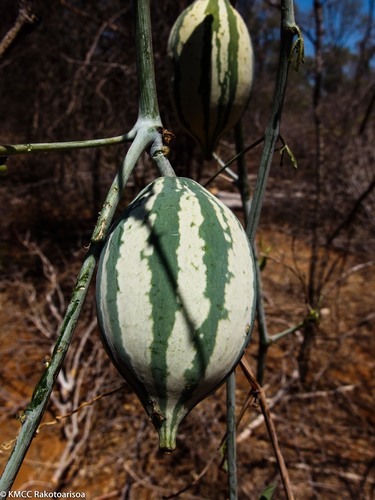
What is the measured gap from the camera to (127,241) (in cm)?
37

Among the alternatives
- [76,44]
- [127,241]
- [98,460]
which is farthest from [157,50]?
[127,241]

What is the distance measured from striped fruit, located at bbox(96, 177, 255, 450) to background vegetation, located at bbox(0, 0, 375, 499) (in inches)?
7.8

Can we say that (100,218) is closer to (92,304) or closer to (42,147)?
(42,147)

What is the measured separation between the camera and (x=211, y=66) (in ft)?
1.93

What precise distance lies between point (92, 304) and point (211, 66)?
2.06 metres

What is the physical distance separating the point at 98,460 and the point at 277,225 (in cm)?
293

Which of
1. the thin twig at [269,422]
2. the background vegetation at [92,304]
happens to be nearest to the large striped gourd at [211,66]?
the background vegetation at [92,304]

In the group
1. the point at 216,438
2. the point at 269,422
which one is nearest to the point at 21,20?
the point at 269,422

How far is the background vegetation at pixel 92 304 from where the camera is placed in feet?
5.98

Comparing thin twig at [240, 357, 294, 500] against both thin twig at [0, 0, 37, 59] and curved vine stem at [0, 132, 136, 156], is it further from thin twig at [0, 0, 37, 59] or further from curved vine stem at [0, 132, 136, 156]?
thin twig at [0, 0, 37, 59]

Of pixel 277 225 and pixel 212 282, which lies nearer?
pixel 212 282

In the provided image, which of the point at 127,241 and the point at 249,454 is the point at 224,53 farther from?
the point at 249,454

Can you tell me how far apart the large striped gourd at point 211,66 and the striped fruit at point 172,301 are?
0.25 m

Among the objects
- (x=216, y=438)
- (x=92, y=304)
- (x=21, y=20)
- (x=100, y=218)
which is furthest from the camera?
(x=92, y=304)
